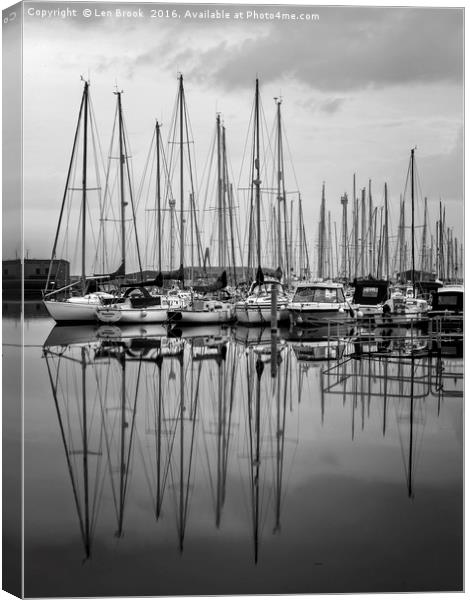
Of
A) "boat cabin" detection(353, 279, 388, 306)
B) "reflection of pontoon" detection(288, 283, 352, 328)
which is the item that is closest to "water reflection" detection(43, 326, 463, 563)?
"reflection of pontoon" detection(288, 283, 352, 328)

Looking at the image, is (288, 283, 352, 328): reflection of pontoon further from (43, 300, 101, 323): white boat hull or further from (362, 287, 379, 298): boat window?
(43, 300, 101, 323): white boat hull

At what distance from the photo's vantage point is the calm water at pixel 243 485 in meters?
6.18

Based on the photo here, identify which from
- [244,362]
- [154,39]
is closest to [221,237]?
[244,362]

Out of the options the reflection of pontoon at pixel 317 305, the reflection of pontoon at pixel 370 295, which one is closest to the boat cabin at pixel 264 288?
the reflection of pontoon at pixel 317 305

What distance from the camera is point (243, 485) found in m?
8.09

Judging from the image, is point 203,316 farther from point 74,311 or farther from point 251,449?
point 251,449

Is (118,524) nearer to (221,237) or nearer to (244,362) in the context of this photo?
(244,362)

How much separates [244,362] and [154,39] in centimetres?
1306

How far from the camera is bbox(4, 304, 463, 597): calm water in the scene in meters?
6.18

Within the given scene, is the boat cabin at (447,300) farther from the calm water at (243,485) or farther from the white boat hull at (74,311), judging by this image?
the white boat hull at (74,311)

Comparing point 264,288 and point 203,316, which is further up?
point 264,288

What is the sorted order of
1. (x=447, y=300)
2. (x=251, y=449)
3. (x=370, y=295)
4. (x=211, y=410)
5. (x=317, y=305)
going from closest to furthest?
(x=251, y=449), (x=211, y=410), (x=447, y=300), (x=317, y=305), (x=370, y=295)

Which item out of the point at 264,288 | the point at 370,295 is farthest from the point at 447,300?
the point at 264,288

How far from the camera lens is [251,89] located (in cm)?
988
